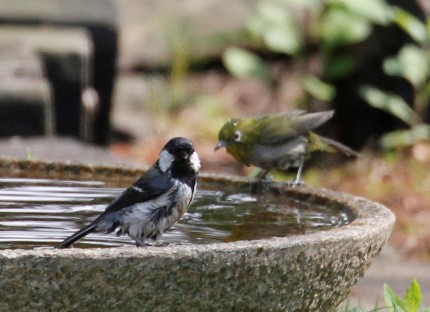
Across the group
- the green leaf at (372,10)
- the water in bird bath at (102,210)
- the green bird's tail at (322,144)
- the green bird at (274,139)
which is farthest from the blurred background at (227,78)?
the water in bird bath at (102,210)

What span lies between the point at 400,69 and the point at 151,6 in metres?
3.21

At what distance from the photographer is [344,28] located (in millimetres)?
9836

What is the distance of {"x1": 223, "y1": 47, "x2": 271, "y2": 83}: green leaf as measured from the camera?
1023 cm

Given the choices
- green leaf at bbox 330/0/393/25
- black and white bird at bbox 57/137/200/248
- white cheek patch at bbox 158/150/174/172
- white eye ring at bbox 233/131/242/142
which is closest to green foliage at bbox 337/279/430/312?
black and white bird at bbox 57/137/200/248

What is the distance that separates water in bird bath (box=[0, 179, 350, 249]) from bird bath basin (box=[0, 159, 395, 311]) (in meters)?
0.51

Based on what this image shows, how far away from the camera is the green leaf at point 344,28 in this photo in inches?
384

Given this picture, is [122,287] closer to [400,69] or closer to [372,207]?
[372,207]

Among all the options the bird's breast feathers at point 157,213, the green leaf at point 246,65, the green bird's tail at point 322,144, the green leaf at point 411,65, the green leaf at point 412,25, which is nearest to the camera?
the bird's breast feathers at point 157,213

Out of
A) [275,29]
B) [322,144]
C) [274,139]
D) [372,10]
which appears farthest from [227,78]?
[274,139]

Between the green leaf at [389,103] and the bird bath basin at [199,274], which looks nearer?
the bird bath basin at [199,274]

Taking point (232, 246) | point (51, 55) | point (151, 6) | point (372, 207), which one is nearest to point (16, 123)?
point (51, 55)

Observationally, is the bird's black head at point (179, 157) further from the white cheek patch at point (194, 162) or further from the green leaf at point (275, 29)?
the green leaf at point (275, 29)

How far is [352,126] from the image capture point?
10.0 m

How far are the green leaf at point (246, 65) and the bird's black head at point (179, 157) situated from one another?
6.31 m
